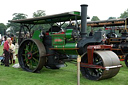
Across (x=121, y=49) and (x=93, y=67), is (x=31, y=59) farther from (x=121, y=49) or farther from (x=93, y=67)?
(x=121, y=49)

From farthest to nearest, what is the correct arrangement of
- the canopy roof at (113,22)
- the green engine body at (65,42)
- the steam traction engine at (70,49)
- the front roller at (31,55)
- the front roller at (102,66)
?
1. the canopy roof at (113,22)
2. the front roller at (31,55)
3. the green engine body at (65,42)
4. the steam traction engine at (70,49)
5. the front roller at (102,66)

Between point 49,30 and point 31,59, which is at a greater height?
point 49,30

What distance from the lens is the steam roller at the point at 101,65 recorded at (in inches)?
204

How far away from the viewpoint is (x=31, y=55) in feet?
22.8

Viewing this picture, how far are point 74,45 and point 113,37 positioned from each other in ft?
15.3

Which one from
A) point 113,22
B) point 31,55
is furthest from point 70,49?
point 113,22

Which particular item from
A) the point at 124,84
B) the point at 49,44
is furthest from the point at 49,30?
the point at 124,84

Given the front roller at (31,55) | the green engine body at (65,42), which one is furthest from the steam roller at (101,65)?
the front roller at (31,55)

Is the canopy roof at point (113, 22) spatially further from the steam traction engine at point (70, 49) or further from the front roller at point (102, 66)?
the front roller at point (102, 66)

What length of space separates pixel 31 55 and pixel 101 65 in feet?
8.83

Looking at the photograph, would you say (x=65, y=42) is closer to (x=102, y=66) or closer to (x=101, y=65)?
(x=101, y=65)

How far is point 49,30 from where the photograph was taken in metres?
7.16

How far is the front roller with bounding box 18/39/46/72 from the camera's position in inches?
256

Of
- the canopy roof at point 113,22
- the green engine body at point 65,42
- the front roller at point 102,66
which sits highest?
the canopy roof at point 113,22
